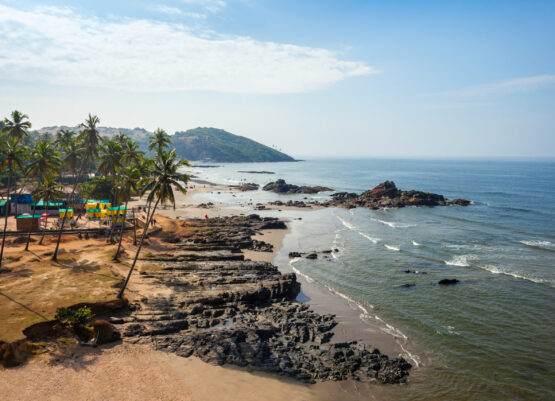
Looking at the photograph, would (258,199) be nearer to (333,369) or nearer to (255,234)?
(255,234)

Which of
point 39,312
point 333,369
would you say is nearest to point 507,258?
point 333,369

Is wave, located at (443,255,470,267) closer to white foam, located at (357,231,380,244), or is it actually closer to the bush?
white foam, located at (357,231,380,244)

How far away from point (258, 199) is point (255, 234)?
54.4 metres

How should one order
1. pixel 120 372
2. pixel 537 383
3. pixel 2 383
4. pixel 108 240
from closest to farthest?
pixel 2 383 → pixel 120 372 → pixel 537 383 → pixel 108 240

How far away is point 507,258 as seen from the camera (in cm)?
4966

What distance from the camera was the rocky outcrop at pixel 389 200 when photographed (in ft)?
334

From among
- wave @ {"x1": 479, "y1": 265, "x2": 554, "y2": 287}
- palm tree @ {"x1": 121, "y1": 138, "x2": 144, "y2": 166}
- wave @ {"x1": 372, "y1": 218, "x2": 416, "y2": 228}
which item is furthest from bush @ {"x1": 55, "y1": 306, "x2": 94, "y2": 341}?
wave @ {"x1": 372, "y1": 218, "x2": 416, "y2": 228}

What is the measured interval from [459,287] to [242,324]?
26691mm

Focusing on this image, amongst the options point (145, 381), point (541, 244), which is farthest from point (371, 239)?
point (145, 381)

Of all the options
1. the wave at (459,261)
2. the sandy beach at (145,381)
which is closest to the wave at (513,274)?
the wave at (459,261)

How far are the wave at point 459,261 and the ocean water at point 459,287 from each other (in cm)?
14

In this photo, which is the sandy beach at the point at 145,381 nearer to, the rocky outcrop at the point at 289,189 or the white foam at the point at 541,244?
the white foam at the point at 541,244

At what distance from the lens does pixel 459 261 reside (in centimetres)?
A: 4844

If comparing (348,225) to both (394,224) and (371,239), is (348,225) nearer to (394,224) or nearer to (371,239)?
(394,224)
